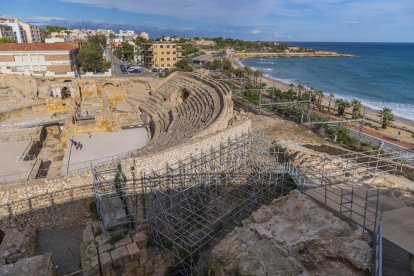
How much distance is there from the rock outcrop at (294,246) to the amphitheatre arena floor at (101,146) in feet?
40.0

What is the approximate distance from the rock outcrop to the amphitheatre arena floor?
12187 millimetres

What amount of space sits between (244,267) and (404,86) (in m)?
72.9

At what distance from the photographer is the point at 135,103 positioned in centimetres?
3662

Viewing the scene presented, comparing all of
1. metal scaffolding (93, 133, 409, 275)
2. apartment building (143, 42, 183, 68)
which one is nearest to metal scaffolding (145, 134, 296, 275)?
metal scaffolding (93, 133, 409, 275)

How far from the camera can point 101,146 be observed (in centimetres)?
2255

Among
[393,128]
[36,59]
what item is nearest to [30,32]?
[36,59]

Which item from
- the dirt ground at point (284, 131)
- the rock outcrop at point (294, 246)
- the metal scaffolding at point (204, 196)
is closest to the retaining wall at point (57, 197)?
the metal scaffolding at point (204, 196)

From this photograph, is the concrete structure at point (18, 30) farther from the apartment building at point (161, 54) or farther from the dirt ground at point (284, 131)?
the dirt ground at point (284, 131)

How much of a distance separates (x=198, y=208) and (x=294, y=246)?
5.82 m

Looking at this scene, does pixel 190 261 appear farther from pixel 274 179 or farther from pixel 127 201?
pixel 274 179

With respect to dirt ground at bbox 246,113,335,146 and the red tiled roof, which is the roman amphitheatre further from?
the red tiled roof

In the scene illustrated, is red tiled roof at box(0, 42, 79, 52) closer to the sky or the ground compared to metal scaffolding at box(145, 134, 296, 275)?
closer to the sky

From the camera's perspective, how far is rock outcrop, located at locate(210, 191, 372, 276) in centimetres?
741

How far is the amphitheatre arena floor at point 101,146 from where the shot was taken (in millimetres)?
19531
